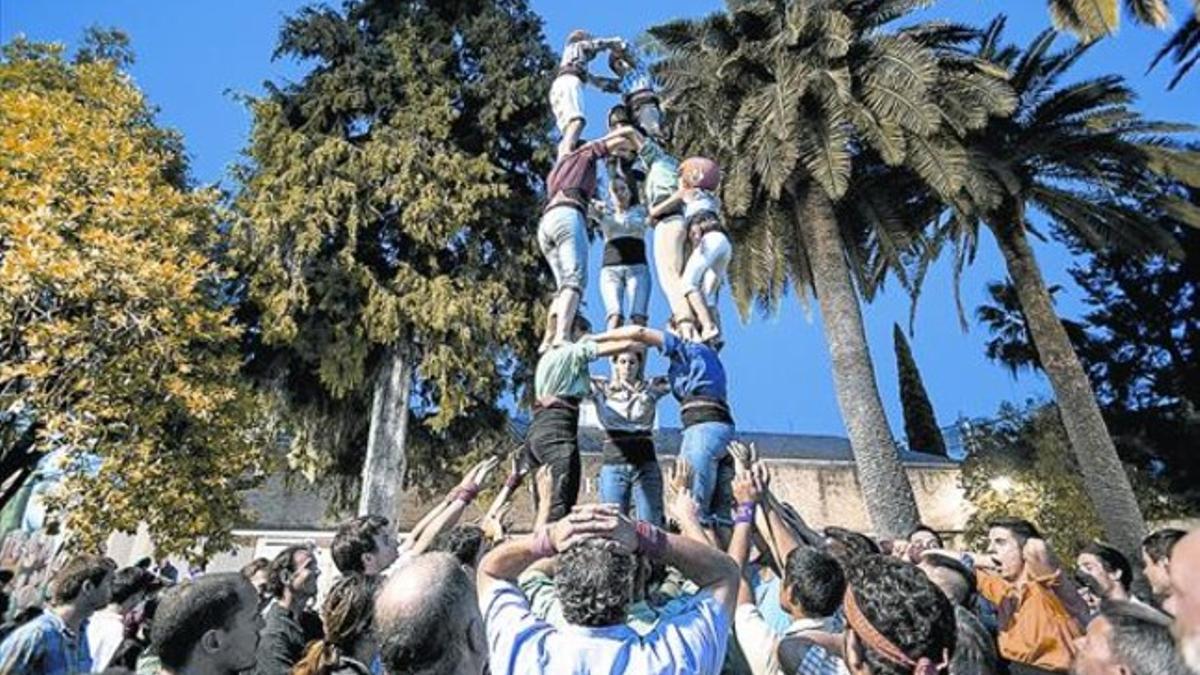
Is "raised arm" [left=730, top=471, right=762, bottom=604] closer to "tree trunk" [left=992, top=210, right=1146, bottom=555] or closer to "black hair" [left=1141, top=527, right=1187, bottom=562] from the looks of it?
"black hair" [left=1141, top=527, right=1187, bottom=562]

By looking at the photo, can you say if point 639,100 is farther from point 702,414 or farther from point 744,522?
point 744,522

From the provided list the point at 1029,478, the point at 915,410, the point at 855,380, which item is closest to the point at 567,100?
the point at 855,380

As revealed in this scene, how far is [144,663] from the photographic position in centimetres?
418

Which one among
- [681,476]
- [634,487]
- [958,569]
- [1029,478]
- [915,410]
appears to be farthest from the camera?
[915,410]

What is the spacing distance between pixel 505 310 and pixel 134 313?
22.7 ft

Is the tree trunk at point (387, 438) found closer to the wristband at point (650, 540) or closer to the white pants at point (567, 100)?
the white pants at point (567, 100)

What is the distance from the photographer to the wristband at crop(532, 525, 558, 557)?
7.82 ft

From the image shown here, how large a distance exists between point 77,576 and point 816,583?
159 inches

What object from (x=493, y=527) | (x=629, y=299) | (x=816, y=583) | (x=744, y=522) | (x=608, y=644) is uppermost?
(x=629, y=299)

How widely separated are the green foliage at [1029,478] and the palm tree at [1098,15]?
11.2 meters

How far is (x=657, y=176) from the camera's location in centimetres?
811

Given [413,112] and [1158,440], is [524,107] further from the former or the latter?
[1158,440]

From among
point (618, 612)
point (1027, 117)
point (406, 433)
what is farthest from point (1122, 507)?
point (618, 612)

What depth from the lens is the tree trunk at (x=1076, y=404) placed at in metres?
14.1
